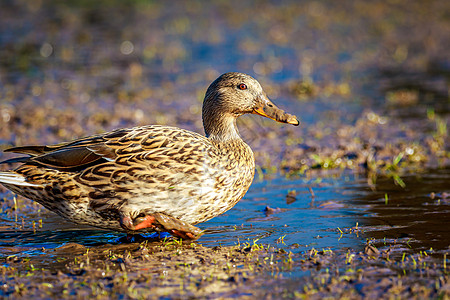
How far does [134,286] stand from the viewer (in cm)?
507

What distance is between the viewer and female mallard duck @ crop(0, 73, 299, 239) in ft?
20.0

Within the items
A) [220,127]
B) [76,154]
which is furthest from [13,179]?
[220,127]

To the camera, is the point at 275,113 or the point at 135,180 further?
the point at 275,113

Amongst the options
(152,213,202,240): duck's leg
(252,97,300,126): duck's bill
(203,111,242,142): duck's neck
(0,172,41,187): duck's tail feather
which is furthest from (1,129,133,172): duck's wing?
(252,97,300,126): duck's bill

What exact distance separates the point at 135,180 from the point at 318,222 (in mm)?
2031

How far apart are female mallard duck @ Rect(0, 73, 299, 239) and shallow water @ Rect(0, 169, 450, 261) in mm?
416

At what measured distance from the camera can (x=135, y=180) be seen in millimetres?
6066

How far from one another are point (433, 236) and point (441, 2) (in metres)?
17.2

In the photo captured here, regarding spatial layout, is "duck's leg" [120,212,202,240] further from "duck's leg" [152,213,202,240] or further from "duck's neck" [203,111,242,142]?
"duck's neck" [203,111,242,142]

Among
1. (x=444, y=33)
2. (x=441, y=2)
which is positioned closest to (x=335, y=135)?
(x=444, y=33)

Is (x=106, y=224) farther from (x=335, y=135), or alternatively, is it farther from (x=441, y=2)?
(x=441, y=2)

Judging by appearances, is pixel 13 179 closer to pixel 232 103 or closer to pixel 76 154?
pixel 76 154

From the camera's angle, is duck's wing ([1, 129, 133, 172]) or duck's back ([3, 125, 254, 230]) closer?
duck's back ([3, 125, 254, 230])

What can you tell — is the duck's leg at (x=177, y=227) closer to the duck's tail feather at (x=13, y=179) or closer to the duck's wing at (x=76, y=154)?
the duck's wing at (x=76, y=154)
